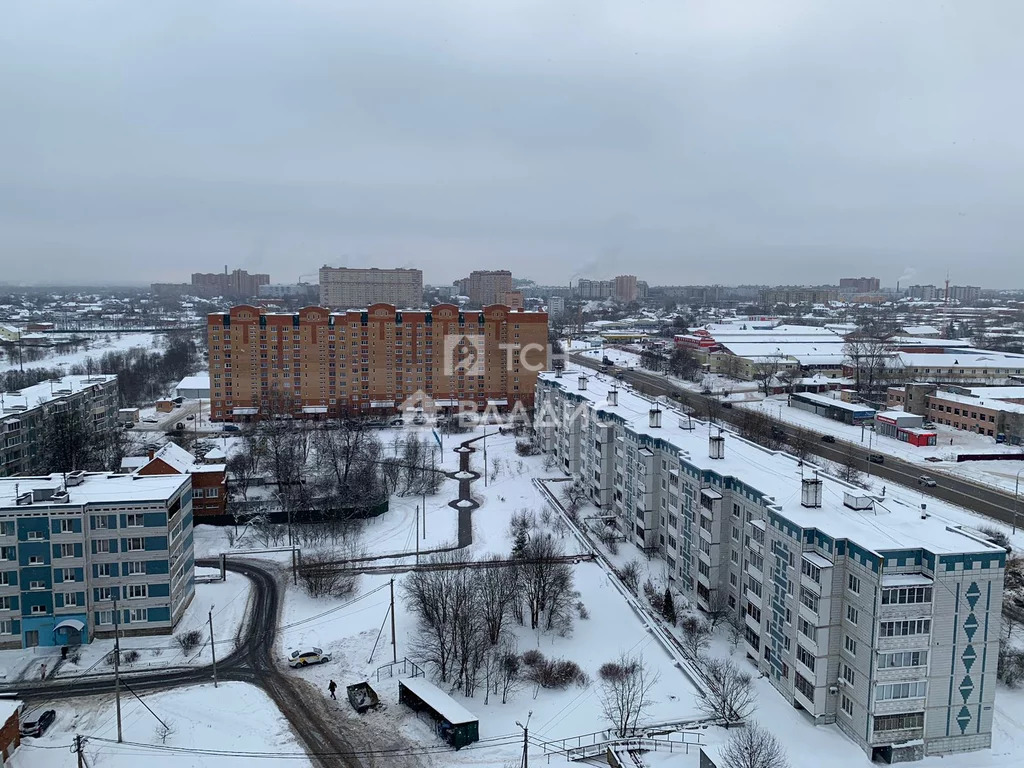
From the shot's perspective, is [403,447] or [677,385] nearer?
[403,447]

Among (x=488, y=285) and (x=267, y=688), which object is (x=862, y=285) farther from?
(x=267, y=688)

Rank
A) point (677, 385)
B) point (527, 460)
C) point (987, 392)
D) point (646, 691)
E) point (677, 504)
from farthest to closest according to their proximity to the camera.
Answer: point (677, 385) < point (987, 392) < point (527, 460) < point (677, 504) < point (646, 691)

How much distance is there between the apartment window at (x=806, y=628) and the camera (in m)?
11.3

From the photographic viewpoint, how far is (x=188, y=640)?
14.3m

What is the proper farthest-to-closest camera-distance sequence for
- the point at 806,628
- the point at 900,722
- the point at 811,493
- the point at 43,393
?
the point at 43,393 < the point at 811,493 < the point at 806,628 < the point at 900,722

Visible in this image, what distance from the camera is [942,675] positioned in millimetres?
10812

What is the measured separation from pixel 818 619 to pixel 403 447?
21290 millimetres

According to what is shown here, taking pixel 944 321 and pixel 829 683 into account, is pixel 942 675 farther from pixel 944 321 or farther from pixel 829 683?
pixel 944 321

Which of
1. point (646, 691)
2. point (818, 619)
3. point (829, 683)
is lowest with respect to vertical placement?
point (646, 691)

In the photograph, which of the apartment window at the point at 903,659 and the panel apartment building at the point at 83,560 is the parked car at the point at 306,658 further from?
the apartment window at the point at 903,659

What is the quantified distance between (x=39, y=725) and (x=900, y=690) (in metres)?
13.3

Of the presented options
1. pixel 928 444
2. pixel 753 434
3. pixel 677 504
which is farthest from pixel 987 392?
pixel 677 504

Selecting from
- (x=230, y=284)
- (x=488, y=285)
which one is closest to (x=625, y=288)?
(x=488, y=285)

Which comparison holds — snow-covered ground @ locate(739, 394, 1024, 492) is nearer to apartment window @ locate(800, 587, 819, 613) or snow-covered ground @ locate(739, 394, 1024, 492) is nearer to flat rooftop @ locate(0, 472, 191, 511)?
apartment window @ locate(800, 587, 819, 613)
